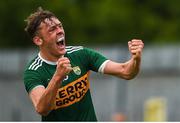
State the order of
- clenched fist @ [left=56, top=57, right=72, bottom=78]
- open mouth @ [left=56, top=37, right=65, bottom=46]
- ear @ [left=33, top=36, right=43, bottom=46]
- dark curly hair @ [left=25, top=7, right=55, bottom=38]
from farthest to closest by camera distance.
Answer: ear @ [left=33, top=36, right=43, bottom=46], dark curly hair @ [left=25, top=7, right=55, bottom=38], open mouth @ [left=56, top=37, right=65, bottom=46], clenched fist @ [left=56, top=57, right=72, bottom=78]

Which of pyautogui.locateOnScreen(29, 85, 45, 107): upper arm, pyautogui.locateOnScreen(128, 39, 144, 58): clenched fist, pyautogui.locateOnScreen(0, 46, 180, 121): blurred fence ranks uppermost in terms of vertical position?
pyautogui.locateOnScreen(128, 39, 144, 58): clenched fist

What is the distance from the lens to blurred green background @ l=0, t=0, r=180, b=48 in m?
34.6

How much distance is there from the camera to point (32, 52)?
3138cm

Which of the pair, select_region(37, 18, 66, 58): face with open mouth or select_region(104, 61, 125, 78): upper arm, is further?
select_region(104, 61, 125, 78): upper arm

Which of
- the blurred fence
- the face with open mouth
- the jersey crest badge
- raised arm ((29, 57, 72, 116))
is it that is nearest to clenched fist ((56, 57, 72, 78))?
raised arm ((29, 57, 72, 116))

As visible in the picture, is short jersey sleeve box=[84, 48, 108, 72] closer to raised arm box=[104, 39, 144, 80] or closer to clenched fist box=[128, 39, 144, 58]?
raised arm box=[104, 39, 144, 80]

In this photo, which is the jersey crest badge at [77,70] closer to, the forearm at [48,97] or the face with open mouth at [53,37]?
the face with open mouth at [53,37]

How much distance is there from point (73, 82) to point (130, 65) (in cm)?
68

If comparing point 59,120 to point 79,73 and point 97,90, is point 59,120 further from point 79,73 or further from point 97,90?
point 97,90

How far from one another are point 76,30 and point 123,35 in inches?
63.7

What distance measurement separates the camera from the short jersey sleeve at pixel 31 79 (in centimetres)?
1080

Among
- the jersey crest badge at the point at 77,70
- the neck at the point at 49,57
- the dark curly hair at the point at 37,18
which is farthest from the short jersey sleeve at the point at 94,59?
the dark curly hair at the point at 37,18

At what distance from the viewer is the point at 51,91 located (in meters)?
10.3

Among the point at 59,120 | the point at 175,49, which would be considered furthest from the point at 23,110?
the point at 59,120
